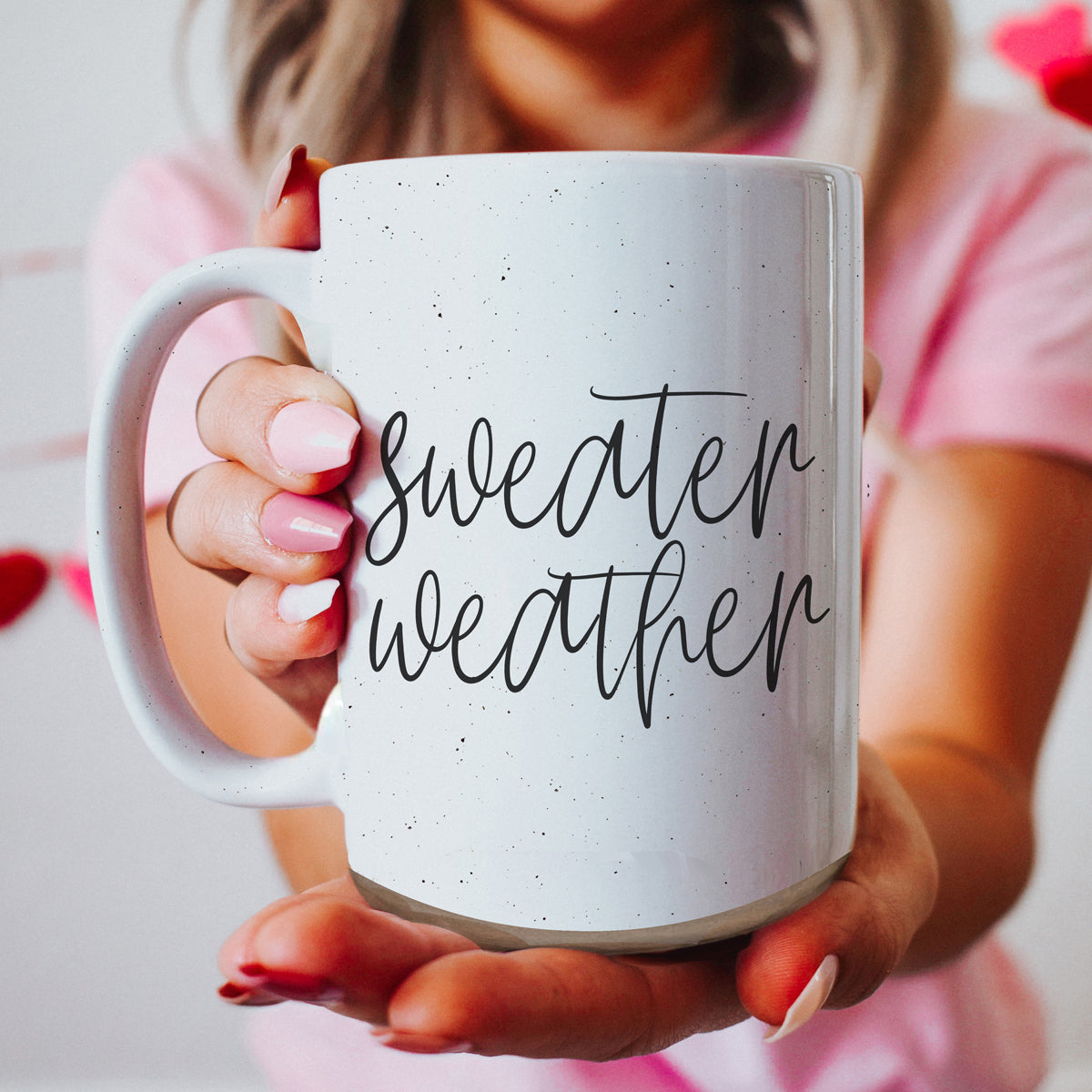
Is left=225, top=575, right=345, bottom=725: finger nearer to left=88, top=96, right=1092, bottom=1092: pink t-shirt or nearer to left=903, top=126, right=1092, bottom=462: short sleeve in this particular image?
left=88, top=96, right=1092, bottom=1092: pink t-shirt

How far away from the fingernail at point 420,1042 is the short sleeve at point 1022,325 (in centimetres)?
75

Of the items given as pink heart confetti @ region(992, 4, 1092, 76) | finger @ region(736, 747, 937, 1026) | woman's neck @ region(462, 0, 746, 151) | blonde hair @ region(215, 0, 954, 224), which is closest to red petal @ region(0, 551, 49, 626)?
blonde hair @ region(215, 0, 954, 224)

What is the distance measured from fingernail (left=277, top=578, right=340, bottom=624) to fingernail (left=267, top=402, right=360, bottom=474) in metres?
0.04

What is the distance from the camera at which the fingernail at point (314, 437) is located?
38cm

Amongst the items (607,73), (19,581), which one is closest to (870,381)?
(607,73)

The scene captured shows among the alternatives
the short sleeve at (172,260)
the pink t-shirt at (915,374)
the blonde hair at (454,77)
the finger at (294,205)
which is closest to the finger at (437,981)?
the finger at (294,205)

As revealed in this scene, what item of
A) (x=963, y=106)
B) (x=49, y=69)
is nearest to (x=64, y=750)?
(x=49, y=69)

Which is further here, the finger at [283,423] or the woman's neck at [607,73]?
the woman's neck at [607,73]

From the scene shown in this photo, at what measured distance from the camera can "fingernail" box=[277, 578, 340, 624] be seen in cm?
41

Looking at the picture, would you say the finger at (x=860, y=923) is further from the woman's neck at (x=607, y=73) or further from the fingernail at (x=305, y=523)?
the woman's neck at (x=607, y=73)

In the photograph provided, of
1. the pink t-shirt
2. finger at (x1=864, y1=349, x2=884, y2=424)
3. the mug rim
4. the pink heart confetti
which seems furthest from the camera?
the pink heart confetti

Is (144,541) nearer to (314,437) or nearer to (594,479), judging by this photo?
(314,437)

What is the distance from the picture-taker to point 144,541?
440 mm

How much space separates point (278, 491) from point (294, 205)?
12 centimetres
